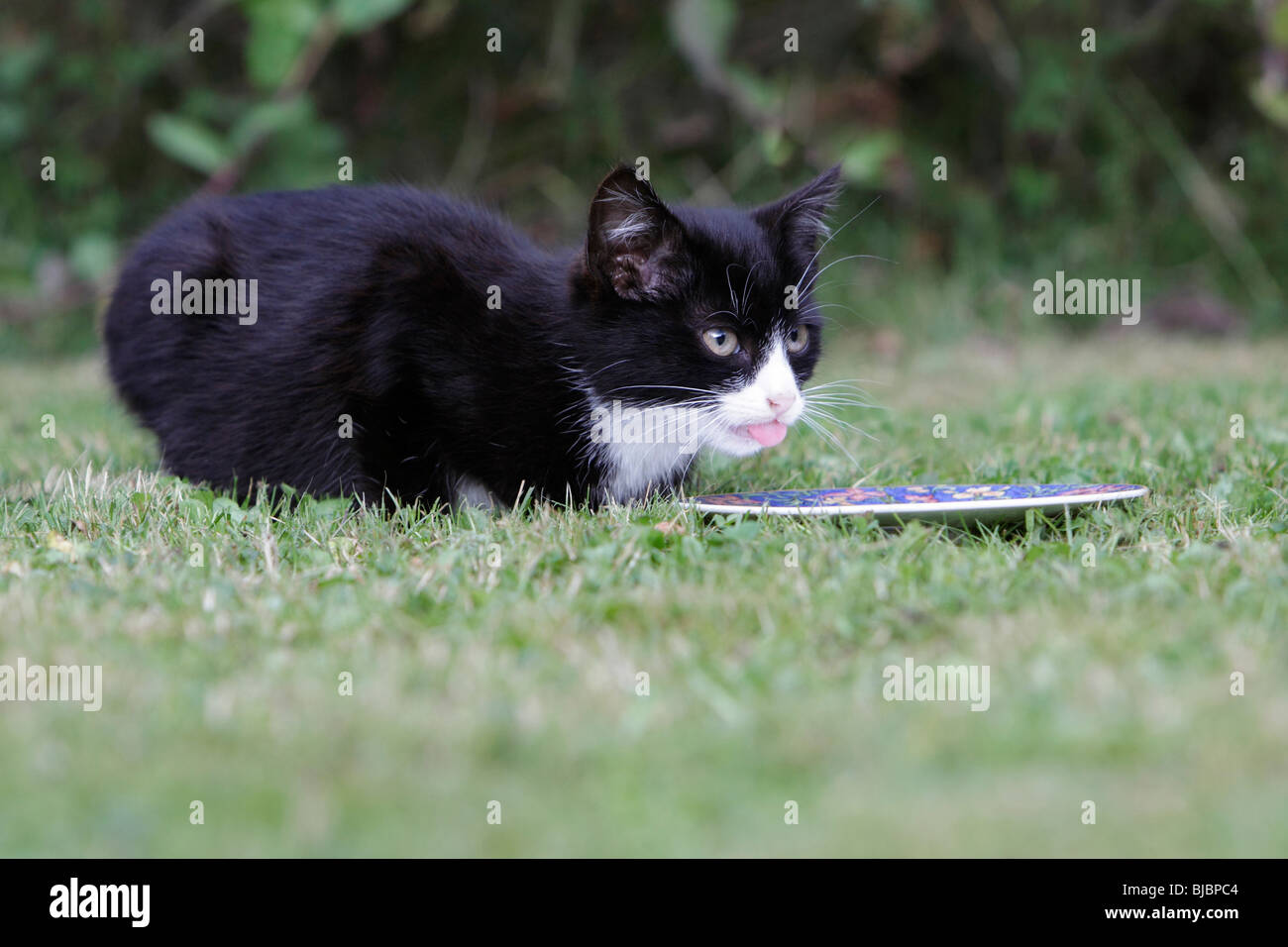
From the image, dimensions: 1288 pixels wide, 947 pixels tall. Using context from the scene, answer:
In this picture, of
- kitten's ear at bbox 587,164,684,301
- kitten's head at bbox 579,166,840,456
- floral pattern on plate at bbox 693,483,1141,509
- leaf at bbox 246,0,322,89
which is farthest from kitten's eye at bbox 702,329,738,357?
leaf at bbox 246,0,322,89

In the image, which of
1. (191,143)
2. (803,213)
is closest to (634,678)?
(803,213)

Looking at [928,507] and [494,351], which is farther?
[494,351]

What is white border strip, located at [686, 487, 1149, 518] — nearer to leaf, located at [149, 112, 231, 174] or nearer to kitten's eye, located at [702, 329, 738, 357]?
kitten's eye, located at [702, 329, 738, 357]

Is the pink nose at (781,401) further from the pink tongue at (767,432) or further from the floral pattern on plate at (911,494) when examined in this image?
the floral pattern on plate at (911,494)

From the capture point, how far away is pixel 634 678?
1955 millimetres

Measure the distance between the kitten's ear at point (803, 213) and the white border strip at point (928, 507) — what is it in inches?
29.4

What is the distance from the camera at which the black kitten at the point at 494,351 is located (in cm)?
298

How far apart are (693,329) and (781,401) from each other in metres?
0.25

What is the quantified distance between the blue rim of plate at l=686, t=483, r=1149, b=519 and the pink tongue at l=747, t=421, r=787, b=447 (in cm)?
12

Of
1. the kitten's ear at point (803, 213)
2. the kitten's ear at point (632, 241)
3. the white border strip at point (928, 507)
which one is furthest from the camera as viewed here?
the kitten's ear at point (803, 213)

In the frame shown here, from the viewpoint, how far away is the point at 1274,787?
5.24 feet

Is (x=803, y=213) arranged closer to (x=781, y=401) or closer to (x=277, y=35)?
(x=781, y=401)

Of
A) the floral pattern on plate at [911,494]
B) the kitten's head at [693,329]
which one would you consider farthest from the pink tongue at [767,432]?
the floral pattern on plate at [911,494]

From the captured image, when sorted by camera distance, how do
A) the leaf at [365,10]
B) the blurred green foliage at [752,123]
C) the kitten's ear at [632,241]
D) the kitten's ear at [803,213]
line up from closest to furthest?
1. the kitten's ear at [632,241]
2. the kitten's ear at [803,213]
3. the leaf at [365,10]
4. the blurred green foliage at [752,123]
